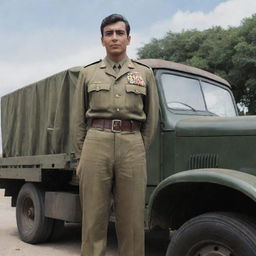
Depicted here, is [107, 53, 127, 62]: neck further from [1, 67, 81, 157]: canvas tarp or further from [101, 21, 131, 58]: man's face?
[1, 67, 81, 157]: canvas tarp

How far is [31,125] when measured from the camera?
258 inches

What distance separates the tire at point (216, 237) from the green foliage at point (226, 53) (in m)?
13.6

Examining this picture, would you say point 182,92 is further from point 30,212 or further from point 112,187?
point 30,212

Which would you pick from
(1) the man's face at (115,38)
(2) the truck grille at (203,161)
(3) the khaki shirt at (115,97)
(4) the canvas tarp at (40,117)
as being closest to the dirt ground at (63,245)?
(4) the canvas tarp at (40,117)

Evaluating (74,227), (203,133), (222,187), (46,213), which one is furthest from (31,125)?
(222,187)

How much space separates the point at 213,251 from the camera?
11.6 feet

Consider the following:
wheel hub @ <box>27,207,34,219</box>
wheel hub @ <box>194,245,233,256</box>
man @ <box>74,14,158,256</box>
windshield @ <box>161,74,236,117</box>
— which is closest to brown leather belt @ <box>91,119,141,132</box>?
man @ <box>74,14,158,256</box>

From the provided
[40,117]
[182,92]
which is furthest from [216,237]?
[40,117]

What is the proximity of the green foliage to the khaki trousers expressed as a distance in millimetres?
14023

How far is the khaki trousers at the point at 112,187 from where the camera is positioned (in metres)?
3.20

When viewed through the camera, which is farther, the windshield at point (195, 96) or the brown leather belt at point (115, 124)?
the windshield at point (195, 96)

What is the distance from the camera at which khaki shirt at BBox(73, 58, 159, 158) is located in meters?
3.26

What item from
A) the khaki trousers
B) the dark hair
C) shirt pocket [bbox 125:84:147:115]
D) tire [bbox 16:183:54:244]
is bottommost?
tire [bbox 16:183:54:244]

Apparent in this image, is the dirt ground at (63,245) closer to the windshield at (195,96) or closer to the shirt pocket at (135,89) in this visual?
the windshield at (195,96)
